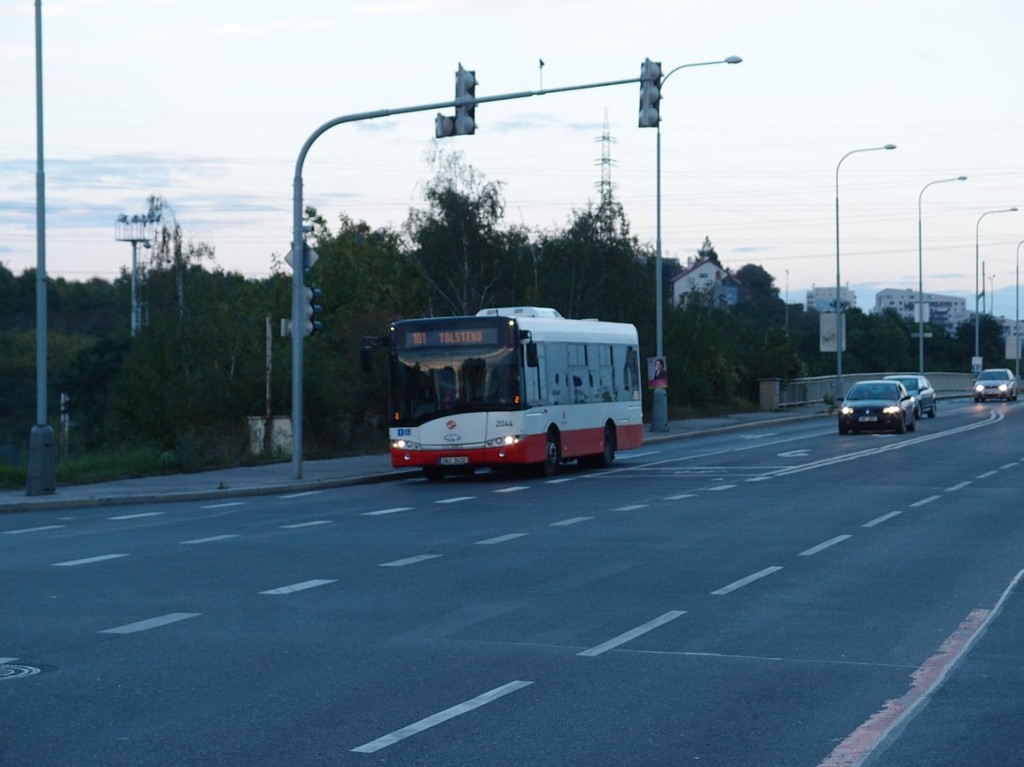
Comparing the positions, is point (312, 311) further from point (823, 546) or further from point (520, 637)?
point (520, 637)

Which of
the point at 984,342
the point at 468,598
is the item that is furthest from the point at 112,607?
the point at 984,342

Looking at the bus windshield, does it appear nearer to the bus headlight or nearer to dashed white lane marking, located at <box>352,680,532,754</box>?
the bus headlight

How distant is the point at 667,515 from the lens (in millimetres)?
18938

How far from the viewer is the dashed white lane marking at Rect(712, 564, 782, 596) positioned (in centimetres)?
1197

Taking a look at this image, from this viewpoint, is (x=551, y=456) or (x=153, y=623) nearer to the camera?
(x=153, y=623)

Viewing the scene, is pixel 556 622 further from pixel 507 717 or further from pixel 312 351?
pixel 312 351

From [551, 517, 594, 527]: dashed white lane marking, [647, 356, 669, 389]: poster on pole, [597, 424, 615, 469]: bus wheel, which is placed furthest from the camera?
[647, 356, 669, 389]: poster on pole

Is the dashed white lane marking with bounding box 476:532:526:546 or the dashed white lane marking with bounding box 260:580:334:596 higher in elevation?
Result: the dashed white lane marking with bounding box 260:580:334:596

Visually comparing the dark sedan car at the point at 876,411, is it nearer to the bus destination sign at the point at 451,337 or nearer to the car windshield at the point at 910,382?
the car windshield at the point at 910,382

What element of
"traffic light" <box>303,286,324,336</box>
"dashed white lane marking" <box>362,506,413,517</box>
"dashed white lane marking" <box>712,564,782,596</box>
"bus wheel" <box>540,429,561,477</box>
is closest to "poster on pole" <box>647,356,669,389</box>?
"bus wheel" <box>540,429,561,477</box>

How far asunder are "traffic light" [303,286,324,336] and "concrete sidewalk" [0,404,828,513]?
107 inches

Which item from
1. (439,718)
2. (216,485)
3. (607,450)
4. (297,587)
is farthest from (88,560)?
(607,450)

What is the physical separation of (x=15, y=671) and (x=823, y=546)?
8988mm

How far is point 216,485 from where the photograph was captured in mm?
24734
